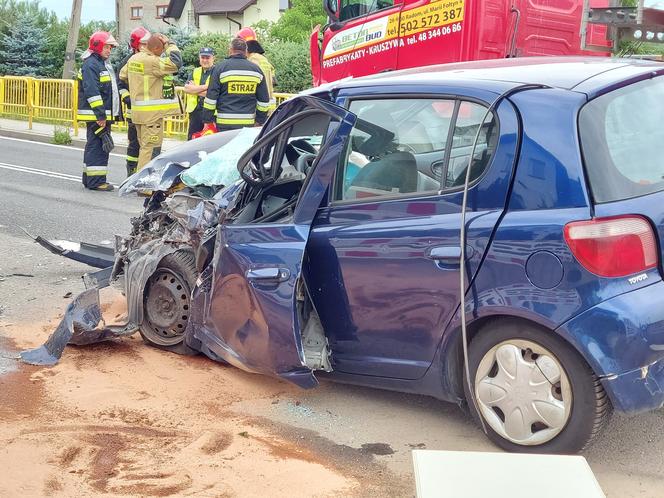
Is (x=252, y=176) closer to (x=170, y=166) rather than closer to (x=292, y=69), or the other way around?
(x=170, y=166)

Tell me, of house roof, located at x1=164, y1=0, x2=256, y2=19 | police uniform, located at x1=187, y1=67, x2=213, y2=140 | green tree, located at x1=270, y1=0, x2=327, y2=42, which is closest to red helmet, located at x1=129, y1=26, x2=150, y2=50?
police uniform, located at x1=187, y1=67, x2=213, y2=140

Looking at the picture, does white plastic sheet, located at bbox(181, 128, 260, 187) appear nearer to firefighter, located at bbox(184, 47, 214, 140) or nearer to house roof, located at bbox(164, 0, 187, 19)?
firefighter, located at bbox(184, 47, 214, 140)

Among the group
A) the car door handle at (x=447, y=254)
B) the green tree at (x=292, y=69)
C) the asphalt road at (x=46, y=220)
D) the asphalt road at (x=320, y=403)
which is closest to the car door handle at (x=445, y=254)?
the car door handle at (x=447, y=254)

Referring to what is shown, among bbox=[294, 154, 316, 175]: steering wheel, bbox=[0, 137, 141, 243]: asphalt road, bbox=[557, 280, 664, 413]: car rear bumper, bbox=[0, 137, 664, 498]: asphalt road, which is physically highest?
bbox=[294, 154, 316, 175]: steering wheel

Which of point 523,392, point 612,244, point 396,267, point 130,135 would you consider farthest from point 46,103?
point 612,244

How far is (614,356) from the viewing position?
3.41 m

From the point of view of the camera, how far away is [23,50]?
35.8m

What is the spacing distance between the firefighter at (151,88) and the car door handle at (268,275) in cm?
784

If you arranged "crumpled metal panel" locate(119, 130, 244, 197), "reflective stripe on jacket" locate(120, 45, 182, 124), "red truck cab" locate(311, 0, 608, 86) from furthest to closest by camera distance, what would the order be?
"reflective stripe on jacket" locate(120, 45, 182, 124) < "red truck cab" locate(311, 0, 608, 86) < "crumpled metal panel" locate(119, 130, 244, 197)

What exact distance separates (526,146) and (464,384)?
41.9 inches

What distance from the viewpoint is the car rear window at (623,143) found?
352 centimetres

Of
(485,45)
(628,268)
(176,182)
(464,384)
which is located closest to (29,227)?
(176,182)

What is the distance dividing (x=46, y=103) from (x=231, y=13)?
121 feet

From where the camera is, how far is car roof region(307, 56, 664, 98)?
12.4 ft
